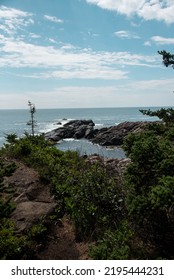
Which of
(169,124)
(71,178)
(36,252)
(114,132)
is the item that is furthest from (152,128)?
(114,132)

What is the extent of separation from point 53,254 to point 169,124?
4.09 metres

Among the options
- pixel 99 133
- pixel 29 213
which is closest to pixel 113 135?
pixel 99 133

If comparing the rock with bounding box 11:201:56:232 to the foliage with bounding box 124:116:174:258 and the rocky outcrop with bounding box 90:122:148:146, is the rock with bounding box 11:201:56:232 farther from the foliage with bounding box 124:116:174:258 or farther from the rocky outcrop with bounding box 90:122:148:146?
the rocky outcrop with bounding box 90:122:148:146

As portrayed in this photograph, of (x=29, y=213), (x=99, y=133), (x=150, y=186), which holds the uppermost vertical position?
(x=150, y=186)

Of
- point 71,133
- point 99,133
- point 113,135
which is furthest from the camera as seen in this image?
point 71,133

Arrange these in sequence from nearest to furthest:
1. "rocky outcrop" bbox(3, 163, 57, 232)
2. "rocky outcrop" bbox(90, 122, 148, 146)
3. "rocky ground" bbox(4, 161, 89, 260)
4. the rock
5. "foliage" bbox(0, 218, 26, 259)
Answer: "foliage" bbox(0, 218, 26, 259) < "rocky ground" bbox(4, 161, 89, 260) < the rock < "rocky outcrop" bbox(3, 163, 57, 232) < "rocky outcrop" bbox(90, 122, 148, 146)

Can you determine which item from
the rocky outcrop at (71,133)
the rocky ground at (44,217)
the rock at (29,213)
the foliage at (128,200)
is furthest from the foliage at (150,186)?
the rocky outcrop at (71,133)

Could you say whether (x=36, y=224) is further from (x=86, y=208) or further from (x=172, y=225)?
(x=172, y=225)

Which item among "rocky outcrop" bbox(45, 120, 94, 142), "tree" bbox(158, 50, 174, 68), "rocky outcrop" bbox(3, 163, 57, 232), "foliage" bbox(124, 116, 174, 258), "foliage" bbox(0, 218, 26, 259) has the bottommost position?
"rocky outcrop" bbox(45, 120, 94, 142)

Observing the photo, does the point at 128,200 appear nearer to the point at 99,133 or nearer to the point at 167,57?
the point at 167,57

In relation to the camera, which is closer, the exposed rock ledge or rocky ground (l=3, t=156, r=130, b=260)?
rocky ground (l=3, t=156, r=130, b=260)

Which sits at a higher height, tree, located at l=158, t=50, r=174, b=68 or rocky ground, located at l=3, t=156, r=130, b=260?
tree, located at l=158, t=50, r=174, b=68

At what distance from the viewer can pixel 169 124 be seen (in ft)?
26.3

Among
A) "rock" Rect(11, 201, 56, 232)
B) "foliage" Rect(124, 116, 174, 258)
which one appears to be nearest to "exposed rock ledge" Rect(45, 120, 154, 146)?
"rock" Rect(11, 201, 56, 232)
